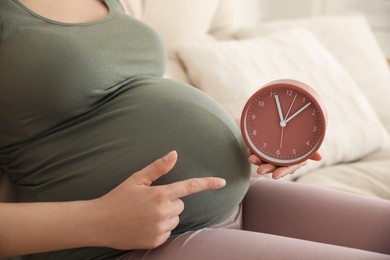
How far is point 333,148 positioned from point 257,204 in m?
0.50

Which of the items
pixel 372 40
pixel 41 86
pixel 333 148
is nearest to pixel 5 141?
pixel 41 86

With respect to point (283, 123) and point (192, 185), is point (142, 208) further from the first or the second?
point (283, 123)

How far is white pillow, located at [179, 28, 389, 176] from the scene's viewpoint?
4.95 ft

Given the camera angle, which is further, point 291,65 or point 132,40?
point 291,65

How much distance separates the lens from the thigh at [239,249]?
832 millimetres

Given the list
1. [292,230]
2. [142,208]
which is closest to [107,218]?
[142,208]

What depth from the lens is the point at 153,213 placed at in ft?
2.62

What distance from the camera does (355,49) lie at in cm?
193

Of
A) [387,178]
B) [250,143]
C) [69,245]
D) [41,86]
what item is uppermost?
[41,86]

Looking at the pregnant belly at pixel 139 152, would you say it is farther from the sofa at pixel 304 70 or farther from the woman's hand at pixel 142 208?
the sofa at pixel 304 70

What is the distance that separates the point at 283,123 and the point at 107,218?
0.38 meters

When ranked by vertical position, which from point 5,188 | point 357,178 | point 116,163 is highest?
point 116,163

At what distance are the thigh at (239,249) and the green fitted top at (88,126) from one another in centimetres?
6

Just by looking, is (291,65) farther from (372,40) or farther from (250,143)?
(250,143)
